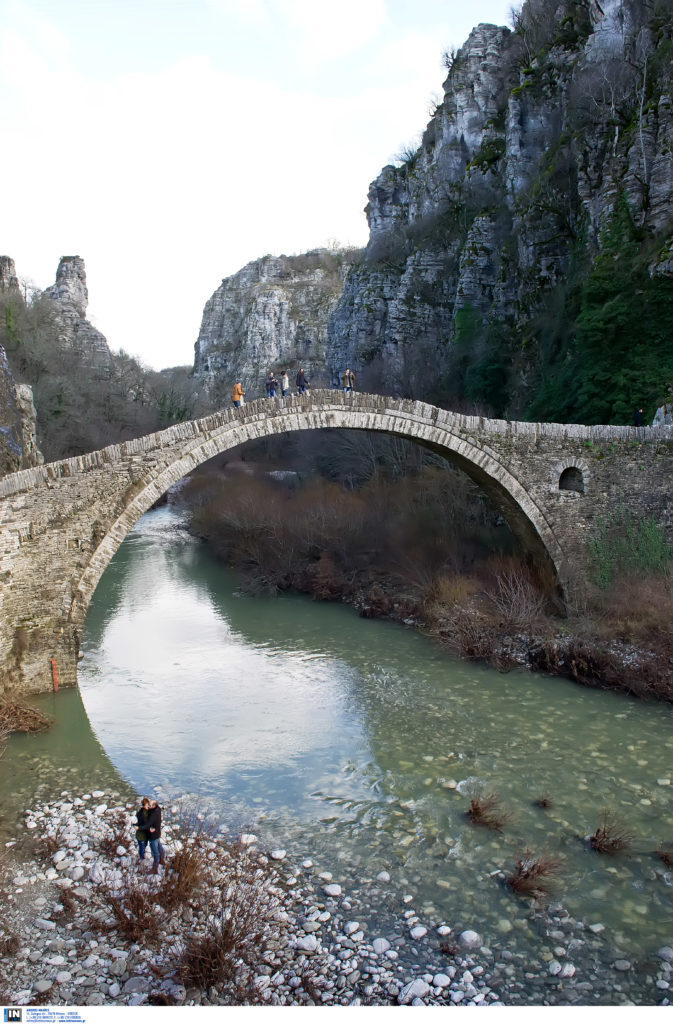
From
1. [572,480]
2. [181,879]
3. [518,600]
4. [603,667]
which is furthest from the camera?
[572,480]

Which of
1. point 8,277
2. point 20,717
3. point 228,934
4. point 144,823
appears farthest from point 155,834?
point 8,277

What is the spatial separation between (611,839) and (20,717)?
723 centimetres

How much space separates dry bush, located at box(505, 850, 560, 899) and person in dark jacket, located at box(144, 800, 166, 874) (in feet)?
10.1

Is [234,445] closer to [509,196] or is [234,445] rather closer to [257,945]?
[257,945]

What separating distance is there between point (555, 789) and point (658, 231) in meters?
13.4

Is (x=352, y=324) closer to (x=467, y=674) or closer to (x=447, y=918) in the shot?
(x=467, y=674)

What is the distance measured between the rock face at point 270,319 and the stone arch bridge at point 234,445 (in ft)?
127

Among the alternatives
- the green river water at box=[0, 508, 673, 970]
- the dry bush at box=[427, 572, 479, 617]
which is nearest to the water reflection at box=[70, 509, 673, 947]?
the green river water at box=[0, 508, 673, 970]

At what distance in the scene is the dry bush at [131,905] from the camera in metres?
5.45

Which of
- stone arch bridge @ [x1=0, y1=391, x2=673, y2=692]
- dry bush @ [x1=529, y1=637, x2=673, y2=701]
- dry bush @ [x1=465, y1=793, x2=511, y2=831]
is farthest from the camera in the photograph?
dry bush @ [x1=529, y1=637, x2=673, y2=701]

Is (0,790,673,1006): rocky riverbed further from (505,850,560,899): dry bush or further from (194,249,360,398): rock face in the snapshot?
(194,249,360,398): rock face

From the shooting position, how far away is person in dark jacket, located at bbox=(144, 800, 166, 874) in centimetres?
616

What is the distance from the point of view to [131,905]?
18.5 ft

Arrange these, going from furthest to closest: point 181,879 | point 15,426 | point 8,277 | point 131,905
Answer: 1. point 8,277
2. point 15,426
3. point 181,879
4. point 131,905
